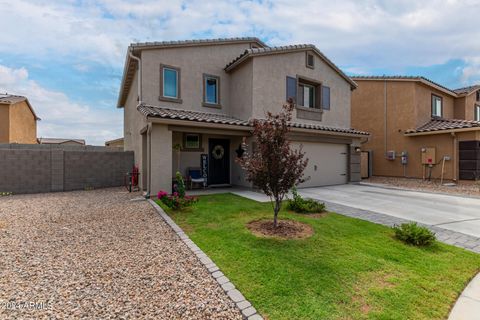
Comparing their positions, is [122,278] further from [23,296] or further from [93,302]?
[23,296]

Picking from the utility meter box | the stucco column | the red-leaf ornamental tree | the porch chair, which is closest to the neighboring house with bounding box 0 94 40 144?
the porch chair

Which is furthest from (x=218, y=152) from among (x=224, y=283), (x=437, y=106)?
(x=437, y=106)

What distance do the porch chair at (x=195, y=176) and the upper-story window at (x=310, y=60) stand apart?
8.28 meters

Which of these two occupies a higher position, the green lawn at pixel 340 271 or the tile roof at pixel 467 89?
the tile roof at pixel 467 89

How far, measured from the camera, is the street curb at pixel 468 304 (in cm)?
271

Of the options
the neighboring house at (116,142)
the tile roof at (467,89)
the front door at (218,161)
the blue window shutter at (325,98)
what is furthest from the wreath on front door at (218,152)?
the neighboring house at (116,142)

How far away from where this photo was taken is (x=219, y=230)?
5.36m

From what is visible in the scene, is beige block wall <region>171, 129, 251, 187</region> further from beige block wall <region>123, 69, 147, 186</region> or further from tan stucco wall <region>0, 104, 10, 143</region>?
tan stucco wall <region>0, 104, 10, 143</region>

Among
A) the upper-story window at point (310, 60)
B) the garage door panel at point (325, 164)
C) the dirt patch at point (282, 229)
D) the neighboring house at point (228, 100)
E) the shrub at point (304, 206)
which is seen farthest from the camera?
the upper-story window at point (310, 60)

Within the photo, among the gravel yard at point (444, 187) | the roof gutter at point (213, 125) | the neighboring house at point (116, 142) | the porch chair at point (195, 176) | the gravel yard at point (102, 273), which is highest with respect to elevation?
the neighboring house at point (116, 142)

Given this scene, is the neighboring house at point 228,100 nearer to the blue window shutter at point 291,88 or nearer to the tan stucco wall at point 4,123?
the blue window shutter at point 291,88

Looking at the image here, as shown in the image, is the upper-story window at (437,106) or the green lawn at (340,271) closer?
the green lawn at (340,271)

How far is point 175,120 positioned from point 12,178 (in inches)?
319

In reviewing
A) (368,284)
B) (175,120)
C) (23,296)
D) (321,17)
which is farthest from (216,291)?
(321,17)
